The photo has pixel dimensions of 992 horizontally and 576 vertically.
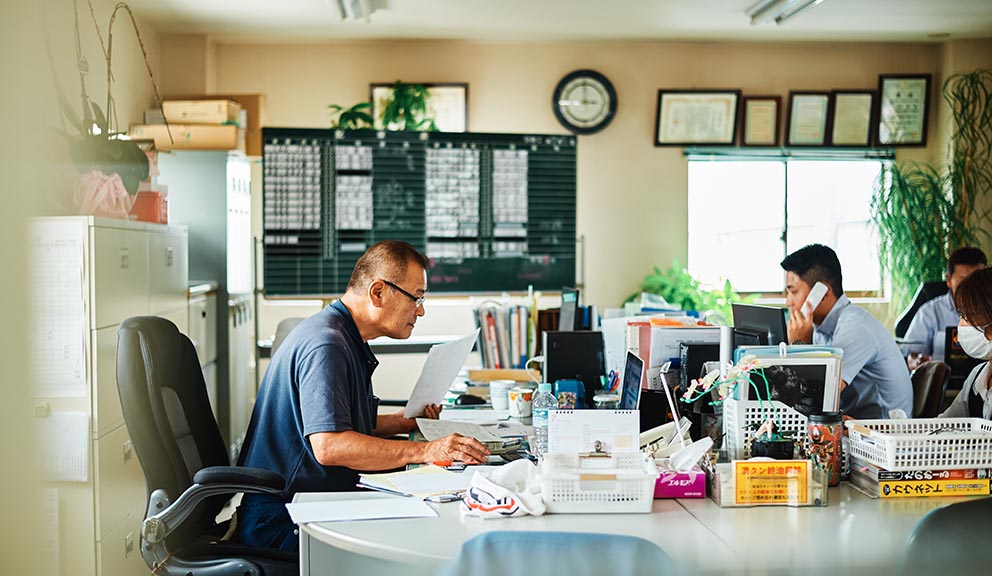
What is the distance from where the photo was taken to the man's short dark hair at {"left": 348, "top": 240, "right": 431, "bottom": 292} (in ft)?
8.23

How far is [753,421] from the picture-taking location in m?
2.00

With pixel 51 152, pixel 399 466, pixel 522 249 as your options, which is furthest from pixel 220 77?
pixel 51 152

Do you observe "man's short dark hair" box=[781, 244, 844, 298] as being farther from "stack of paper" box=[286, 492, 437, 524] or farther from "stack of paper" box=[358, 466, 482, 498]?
"stack of paper" box=[286, 492, 437, 524]

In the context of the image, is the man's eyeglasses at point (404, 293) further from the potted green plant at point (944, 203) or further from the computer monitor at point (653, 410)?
the potted green plant at point (944, 203)

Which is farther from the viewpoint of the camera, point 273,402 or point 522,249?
point 522,249

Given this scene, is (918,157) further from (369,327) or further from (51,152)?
(51,152)

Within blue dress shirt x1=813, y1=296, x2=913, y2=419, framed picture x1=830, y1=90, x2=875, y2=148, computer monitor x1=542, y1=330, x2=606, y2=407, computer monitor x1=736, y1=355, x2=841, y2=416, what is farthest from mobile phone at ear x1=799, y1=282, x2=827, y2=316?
framed picture x1=830, y1=90, x2=875, y2=148

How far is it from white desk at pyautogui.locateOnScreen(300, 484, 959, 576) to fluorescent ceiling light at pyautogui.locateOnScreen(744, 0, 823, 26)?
3973mm

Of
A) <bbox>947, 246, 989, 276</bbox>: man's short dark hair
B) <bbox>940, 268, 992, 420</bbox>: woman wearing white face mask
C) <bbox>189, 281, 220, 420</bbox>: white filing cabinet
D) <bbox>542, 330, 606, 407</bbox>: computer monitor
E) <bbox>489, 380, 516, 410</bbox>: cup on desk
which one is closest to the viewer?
<bbox>940, 268, 992, 420</bbox>: woman wearing white face mask

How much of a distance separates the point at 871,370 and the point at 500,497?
6.32 feet

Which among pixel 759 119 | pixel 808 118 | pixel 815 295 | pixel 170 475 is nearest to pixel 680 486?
pixel 170 475

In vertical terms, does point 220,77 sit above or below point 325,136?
above

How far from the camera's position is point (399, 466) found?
219 cm

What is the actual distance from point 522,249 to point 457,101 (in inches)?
53.7
